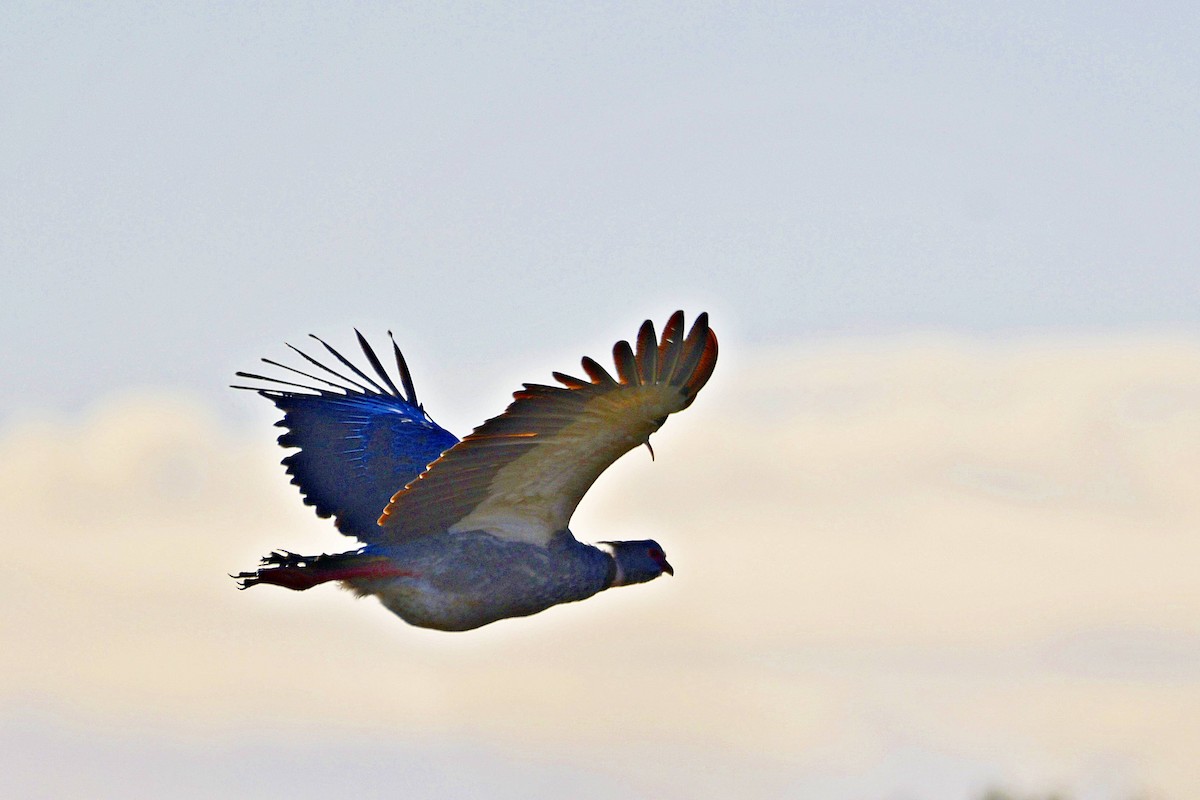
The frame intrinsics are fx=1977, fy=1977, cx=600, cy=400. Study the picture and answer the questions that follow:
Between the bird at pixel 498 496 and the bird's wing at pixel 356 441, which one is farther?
the bird's wing at pixel 356 441

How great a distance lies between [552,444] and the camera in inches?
432

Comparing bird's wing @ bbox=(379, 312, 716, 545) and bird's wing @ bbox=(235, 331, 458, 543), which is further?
bird's wing @ bbox=(235, 331, 458, 543)

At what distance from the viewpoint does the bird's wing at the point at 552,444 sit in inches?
406

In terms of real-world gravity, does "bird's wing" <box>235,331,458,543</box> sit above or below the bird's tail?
above

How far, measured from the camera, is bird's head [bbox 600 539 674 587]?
495 inches

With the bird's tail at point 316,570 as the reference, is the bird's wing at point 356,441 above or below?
above

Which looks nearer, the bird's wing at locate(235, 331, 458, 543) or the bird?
the bird

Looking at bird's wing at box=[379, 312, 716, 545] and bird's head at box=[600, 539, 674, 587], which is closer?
bird's wing at box=[379, 312, 716, 545]

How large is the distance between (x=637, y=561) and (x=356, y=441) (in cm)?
233

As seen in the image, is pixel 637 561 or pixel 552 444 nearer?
pixel 552 444

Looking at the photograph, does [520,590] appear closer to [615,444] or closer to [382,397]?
[615,444]

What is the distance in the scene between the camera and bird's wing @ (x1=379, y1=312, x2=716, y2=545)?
33.8ft

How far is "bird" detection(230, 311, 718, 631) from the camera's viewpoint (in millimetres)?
10414

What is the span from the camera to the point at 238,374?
1408 cm
